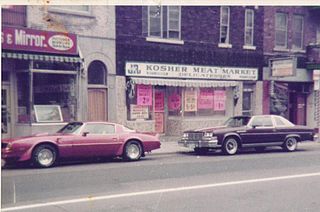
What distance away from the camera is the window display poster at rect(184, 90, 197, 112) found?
1824 centimetres

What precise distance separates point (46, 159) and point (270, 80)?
14109 mm

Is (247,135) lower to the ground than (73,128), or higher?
lower

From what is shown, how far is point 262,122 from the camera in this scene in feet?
47.0

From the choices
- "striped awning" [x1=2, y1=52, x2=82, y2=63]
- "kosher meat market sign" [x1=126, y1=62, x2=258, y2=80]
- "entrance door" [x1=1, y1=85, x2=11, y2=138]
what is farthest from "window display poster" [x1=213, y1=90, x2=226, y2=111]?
"entrance door" [x1=1, y1=85, x2=11, y2=138]

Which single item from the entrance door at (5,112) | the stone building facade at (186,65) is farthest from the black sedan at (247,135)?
the entrance door at (5,112)

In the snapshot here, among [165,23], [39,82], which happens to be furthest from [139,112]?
[39,82]

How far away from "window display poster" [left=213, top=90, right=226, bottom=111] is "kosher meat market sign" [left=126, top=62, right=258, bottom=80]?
762 mm

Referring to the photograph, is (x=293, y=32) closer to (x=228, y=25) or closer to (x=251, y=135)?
(x=228, y=25)

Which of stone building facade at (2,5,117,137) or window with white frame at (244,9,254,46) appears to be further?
window with white frame at (244,9,254,46)

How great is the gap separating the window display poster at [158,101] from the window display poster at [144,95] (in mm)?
524

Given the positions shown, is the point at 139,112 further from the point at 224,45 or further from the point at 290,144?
the point at 290,144

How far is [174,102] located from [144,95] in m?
1.86

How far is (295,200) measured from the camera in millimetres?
6637

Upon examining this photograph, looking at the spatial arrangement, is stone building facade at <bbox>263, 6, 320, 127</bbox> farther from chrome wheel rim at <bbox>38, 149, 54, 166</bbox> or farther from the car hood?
chrome wheel rim at <bbox>38, 149, 54, 166</bbox>
